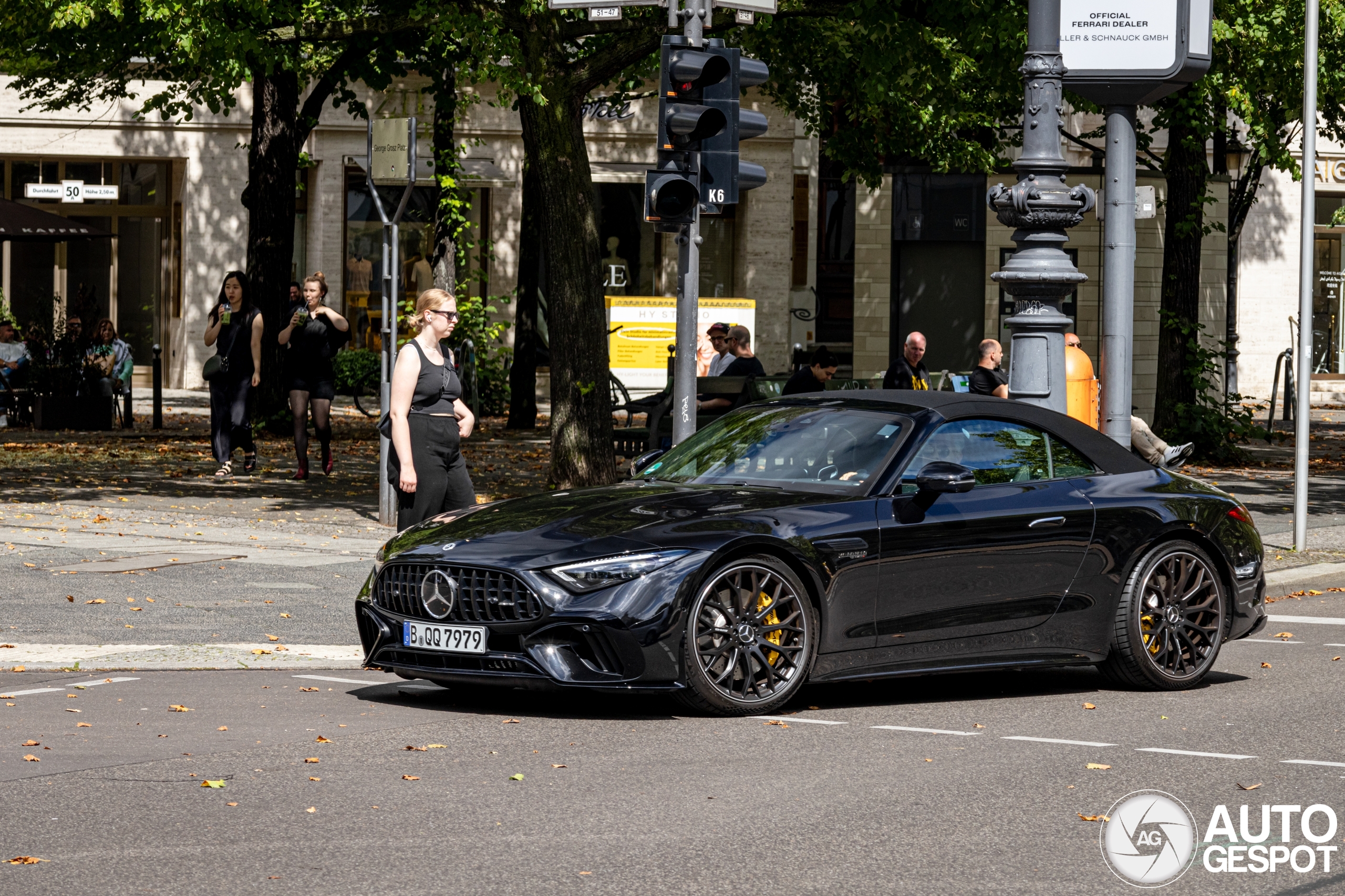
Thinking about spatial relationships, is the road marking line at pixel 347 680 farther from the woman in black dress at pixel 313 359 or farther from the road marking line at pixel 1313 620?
the woman in black dress at pixel 313 359

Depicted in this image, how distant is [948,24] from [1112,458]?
8727 mm

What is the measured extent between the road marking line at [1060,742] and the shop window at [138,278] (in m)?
30.4

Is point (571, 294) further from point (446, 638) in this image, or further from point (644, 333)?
point (644, 333)

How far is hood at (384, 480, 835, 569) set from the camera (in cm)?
766

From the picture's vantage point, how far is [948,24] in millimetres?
16984

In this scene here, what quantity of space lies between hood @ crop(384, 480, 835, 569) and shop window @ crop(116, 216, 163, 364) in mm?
28763

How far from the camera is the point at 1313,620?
38.4 feet

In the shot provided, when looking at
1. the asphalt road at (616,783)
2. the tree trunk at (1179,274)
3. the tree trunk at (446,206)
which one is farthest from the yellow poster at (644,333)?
the asphalt road at (616,783)

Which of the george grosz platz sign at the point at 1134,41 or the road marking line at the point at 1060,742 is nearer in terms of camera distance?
the road marking line at the point at 1060,742

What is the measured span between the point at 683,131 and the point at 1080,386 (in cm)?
337

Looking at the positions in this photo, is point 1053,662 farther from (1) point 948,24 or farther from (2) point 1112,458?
(1) point 948,24

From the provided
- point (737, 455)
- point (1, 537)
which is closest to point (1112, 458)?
point (737, 455)

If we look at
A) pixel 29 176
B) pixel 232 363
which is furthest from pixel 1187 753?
pixel 29 176

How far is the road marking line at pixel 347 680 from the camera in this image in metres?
8.99
